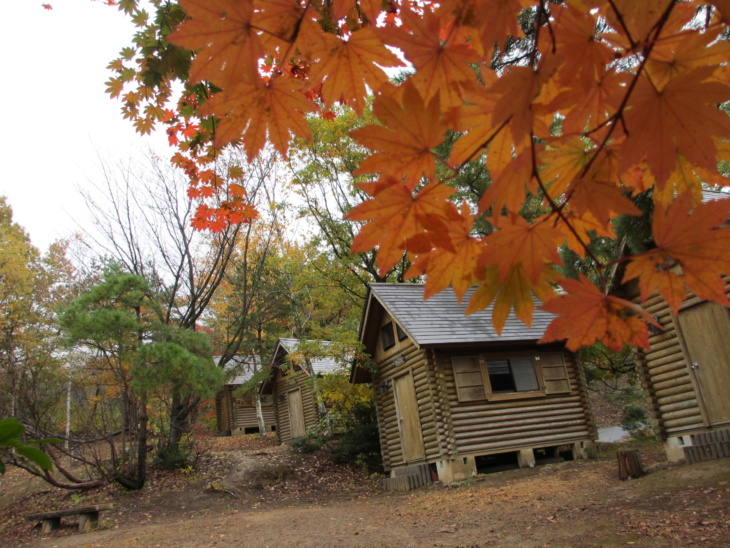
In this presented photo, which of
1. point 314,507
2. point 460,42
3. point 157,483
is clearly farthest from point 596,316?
point 157,483

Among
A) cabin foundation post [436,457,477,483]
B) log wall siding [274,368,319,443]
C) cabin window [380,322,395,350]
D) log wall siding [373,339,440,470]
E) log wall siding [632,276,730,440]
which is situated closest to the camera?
log wall siding [632,276,730,440]

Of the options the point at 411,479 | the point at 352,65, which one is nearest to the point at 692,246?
the point at 352,65

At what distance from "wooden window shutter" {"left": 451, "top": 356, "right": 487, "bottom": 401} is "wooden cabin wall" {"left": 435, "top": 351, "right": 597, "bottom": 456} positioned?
114mm

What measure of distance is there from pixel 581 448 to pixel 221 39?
42.7 feet

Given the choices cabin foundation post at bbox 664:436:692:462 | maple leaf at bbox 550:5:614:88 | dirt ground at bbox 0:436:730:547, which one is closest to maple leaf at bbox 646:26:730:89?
maple leaf at bbox 550:5:614:88

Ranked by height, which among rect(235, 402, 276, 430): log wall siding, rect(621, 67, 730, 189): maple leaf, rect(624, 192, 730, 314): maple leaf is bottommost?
rect(624, 192, 730, 314): maple leaf

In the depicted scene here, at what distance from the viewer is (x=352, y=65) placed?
116 cm

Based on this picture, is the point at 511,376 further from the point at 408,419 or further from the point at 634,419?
the point at 634,419

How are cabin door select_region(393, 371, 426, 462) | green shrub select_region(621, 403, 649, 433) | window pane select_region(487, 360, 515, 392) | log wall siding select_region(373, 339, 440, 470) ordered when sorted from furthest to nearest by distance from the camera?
green shrub select_region(621, 403, 649, 433) < cabin door select_region(393, 371, 426, 462) < window pane select_region(487, 360, 515, 392) < log wall siding select_region(373, 339, 440, 470)

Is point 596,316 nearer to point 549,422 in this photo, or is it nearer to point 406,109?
point 406,109

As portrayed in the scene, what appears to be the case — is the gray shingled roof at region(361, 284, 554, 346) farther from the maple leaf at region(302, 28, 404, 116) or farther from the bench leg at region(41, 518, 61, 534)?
the maple leaf at region(302, 28, 404, 116)

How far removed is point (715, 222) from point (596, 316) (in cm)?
26

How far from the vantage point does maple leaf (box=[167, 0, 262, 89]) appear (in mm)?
919

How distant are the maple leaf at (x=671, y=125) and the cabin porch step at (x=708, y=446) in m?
8.28
